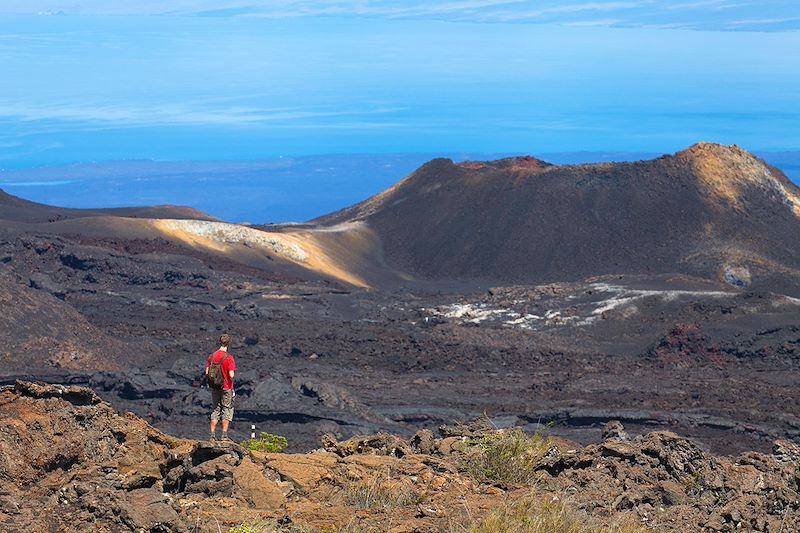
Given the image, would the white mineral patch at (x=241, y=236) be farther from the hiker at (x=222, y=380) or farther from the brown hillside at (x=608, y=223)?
the hiker at (x=222, y=380)

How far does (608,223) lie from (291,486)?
47086 millimetres

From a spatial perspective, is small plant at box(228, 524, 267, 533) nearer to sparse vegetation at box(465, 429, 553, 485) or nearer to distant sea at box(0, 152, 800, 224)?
sparse vegetation at box(465, 429, 553, 485)

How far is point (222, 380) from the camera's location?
40.8ft

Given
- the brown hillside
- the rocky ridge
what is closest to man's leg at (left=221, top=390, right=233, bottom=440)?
the rocky ridge

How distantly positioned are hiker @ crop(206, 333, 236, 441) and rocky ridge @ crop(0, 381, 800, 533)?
1.66 metres

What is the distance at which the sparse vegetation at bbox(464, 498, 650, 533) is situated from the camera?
771 cm

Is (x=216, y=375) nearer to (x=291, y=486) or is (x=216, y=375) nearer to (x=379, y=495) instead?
(x=291, y=486)

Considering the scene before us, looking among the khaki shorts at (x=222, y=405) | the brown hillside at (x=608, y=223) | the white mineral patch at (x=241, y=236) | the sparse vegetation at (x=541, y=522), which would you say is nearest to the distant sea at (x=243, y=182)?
the brown hillside at (x=608, y=223)

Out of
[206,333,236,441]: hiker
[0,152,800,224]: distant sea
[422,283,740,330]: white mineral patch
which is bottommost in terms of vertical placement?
[206,333,236,441]: hiker

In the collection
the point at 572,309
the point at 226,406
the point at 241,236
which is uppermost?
the point at 241,236

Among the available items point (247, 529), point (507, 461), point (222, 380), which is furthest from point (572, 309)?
point (247, 529)

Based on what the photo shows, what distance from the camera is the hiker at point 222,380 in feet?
40.5

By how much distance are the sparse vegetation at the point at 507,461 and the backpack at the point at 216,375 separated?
2902mm

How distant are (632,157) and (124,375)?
415 ft
